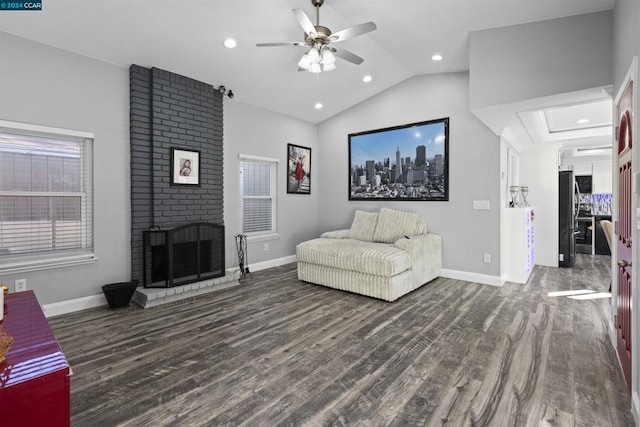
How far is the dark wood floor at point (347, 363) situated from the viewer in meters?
1.79

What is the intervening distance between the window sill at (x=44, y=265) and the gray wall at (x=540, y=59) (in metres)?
4.60

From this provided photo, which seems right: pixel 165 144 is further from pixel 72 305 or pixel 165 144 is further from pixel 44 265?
pixel 72 305

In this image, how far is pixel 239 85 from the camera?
455 centimetres

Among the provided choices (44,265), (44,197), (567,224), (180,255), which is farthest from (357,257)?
(567,224)

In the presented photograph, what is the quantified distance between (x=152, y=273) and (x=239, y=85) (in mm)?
2852

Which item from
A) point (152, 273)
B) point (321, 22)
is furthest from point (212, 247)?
point (321, 22)

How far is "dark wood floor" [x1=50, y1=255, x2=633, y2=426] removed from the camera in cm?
179

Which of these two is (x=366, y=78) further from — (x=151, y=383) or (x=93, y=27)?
(x=151, y=383)

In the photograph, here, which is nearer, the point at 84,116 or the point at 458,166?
the point at 84,116

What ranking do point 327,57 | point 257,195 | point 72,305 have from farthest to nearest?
1. point 257,195
2. point 72,305
3. point 327,57

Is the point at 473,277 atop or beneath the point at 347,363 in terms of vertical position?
atop

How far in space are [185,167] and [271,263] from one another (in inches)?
87.6

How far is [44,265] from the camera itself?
3.17m

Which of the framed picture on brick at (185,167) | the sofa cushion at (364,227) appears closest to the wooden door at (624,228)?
the sofa cushion at (364,227)
